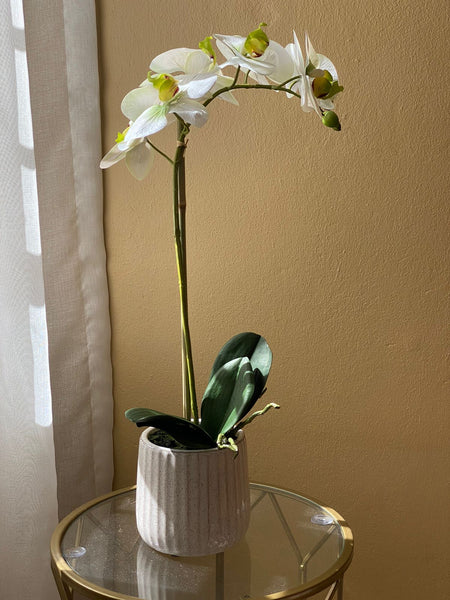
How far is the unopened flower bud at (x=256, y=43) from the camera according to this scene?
0.90m

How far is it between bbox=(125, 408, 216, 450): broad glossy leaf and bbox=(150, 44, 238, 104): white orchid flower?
1.38 feet

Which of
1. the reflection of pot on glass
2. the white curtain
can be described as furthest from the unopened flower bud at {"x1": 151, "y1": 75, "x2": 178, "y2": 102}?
the reflection of pot on glass

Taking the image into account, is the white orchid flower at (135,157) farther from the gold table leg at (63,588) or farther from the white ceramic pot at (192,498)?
the gold table leg at (63,588)

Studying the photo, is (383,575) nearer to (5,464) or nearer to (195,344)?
(195,344)

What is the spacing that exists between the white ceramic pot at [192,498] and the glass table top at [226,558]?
0.15 feet

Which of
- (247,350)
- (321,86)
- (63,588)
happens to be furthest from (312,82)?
(63,588)

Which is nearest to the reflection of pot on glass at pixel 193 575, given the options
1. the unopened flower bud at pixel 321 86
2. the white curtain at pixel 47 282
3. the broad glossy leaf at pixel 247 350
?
the broad glossy leaf at pixel 247 350

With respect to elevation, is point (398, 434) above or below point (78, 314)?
below

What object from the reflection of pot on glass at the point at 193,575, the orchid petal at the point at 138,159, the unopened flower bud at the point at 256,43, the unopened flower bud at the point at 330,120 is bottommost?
the reflection of pot on glass at the point at 193,575

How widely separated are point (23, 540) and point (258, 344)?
611mm

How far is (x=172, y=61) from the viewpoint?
968 millimetres

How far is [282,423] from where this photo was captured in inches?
56.1

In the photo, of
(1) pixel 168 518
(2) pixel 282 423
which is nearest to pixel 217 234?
(2) pixel 282 423

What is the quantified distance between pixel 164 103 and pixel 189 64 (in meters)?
0.07
